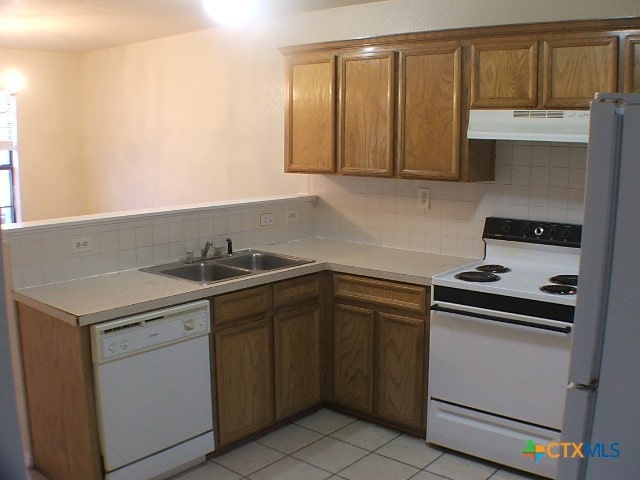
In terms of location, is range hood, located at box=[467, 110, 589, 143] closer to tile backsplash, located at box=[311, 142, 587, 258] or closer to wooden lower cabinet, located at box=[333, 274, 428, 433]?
tile backsplash, located at box=[311, 142, 587, 258]

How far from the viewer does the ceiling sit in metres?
4.26

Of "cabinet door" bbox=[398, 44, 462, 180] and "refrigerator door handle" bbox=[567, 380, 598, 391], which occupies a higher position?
"cabinet door" bbox=[398, 44, 462, 180]

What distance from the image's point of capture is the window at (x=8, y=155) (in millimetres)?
6441

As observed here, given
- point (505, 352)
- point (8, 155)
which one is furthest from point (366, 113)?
point (8, 155)

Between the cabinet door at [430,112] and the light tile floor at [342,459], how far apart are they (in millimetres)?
1454

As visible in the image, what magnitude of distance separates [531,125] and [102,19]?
125 inches

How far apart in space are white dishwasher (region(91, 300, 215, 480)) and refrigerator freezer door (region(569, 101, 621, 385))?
2.01 metres

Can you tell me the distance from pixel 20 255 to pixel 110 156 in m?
3.44

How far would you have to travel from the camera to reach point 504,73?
337cm

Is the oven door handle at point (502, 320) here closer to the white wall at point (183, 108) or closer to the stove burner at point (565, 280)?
the stove burner at point (565, 280)

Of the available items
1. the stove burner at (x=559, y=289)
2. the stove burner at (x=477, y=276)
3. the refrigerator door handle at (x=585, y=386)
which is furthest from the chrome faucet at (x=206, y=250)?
the refrigerator door handle at (x=585, y=386)

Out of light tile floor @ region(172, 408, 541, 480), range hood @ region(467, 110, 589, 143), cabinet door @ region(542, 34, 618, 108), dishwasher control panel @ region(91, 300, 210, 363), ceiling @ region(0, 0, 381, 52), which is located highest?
ceiling @ region(0, 0, 381, 52)

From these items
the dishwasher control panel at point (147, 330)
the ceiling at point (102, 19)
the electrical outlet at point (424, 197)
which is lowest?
the dishwasher control panel at point (147, 330)

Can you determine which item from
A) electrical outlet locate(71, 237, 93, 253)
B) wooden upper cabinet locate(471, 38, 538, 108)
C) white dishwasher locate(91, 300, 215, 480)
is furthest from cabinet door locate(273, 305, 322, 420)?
wooden upper cabinet locate(471, 38, 538, 108)
